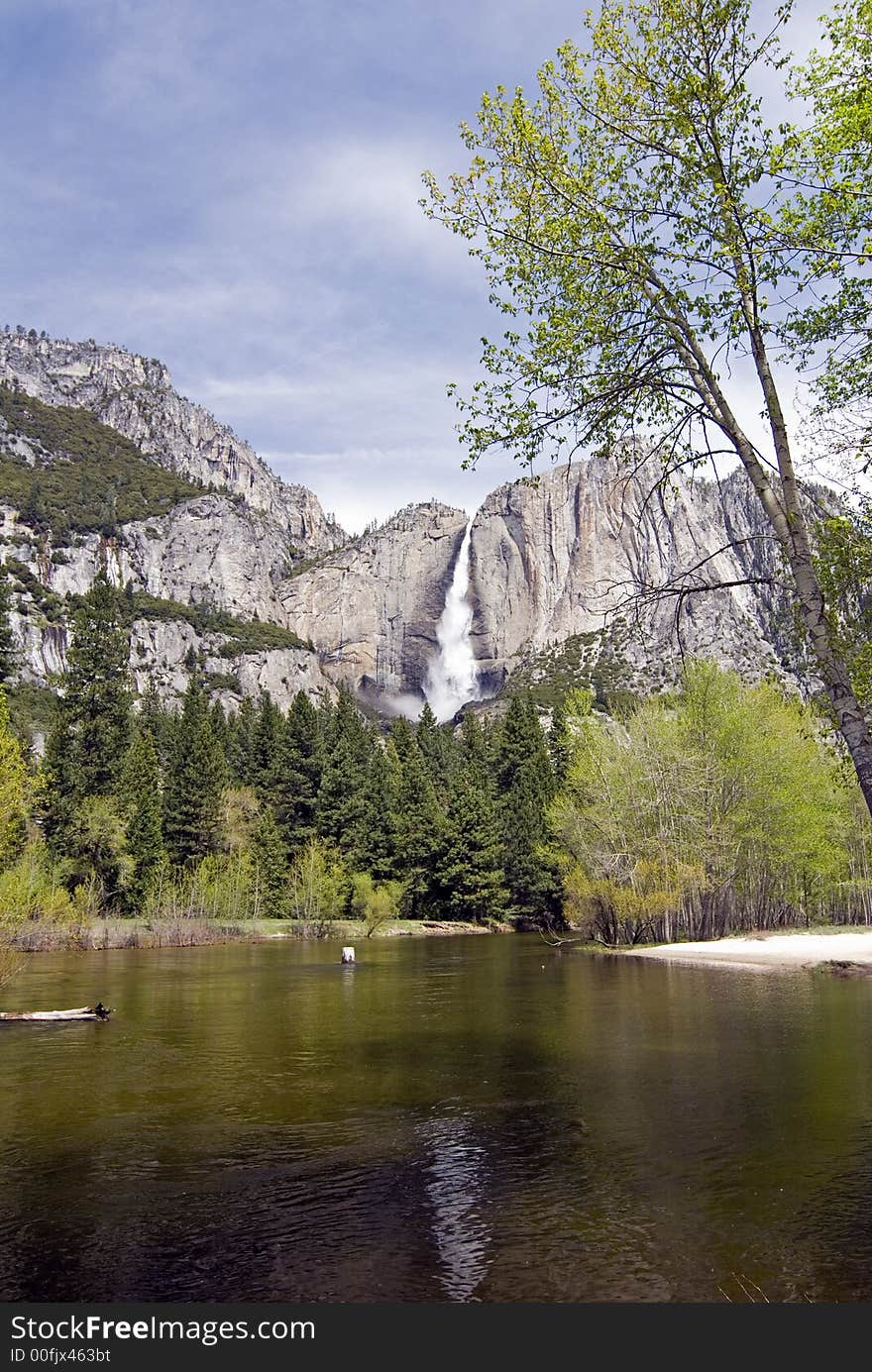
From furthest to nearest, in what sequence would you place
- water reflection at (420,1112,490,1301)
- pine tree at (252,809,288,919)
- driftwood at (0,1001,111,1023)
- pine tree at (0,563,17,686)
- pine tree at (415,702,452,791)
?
pine tree at (415,702,452,791)
pine tree at (252,809,288,919)
pine tree at (0,563,17,686)
driftwood at (0,1001,111,1023)
water reflection at (420,1112,490,1301)

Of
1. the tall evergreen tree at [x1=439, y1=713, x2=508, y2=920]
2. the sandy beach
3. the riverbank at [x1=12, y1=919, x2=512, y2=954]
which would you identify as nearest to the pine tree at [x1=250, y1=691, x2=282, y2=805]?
the tall evergreen tree at [x1=439, y1=713, x2=508, y2=920]

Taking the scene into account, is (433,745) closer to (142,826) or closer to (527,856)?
(527,856)

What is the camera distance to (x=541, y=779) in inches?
3634

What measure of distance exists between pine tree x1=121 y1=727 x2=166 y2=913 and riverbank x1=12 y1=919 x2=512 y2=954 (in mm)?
8573

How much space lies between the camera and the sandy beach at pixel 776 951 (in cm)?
4022

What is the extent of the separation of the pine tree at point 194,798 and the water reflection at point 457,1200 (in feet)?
235

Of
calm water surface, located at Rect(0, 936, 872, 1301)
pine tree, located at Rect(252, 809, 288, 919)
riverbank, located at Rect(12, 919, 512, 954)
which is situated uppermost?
pine tree, located at Rect(252, 809, 288, 919)

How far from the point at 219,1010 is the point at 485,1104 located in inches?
573

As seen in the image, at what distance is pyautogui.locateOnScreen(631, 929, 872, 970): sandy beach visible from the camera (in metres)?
40.2

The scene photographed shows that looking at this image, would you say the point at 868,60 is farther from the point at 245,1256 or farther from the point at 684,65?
the point at 245,1256

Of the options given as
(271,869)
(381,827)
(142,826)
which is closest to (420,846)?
(381,827)

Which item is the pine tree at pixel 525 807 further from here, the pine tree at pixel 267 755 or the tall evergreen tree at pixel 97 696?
the tall evergreen tree at pixel 97 696

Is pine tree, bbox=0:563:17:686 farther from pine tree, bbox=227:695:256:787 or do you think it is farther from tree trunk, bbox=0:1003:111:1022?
pine tree, bbox=227:695:256:787

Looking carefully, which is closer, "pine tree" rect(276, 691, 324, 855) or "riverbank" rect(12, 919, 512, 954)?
"riverbank" rect(12, 919, 512, 954)
